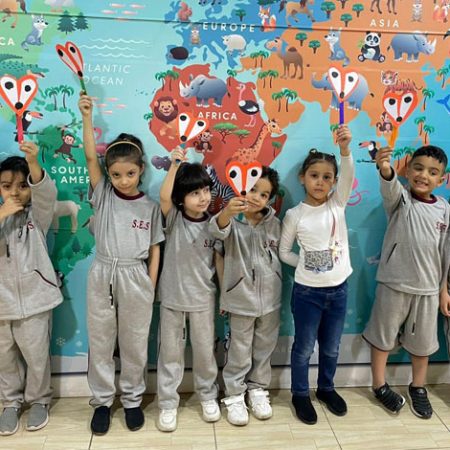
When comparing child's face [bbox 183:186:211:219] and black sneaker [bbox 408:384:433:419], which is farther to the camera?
black sneaker [bbox 408:384:433:419]

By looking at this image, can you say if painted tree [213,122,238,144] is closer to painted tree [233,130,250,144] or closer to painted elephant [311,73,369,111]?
painted tree [233,130,250,144]

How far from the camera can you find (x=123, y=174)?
2.04 metres

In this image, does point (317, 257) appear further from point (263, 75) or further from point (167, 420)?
point (167, 420)

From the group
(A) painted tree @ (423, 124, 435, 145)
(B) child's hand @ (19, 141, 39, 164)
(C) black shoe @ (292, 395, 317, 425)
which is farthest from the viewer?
(A) painted tree @ (423, 124, 435, 145)

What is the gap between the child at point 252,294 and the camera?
2.17 m

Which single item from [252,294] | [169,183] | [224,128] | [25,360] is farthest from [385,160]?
[25,360]

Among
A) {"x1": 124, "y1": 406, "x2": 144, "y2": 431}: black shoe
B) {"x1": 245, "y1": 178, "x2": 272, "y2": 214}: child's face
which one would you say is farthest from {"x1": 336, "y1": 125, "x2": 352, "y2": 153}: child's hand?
{"x1": 124, "y1": 406, "x2": 144, "y2": 431}: black shoe

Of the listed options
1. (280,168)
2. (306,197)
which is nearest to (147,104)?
(280,168)

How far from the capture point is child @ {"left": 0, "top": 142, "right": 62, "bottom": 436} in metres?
2.05

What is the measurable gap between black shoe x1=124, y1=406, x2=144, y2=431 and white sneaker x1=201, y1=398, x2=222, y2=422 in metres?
0.29

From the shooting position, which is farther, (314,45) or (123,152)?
(314,45)

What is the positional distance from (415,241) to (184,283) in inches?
43.8

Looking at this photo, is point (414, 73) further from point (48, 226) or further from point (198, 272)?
point (48, 226)

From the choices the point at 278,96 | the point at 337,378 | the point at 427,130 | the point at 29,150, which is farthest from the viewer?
the point at 337,378
